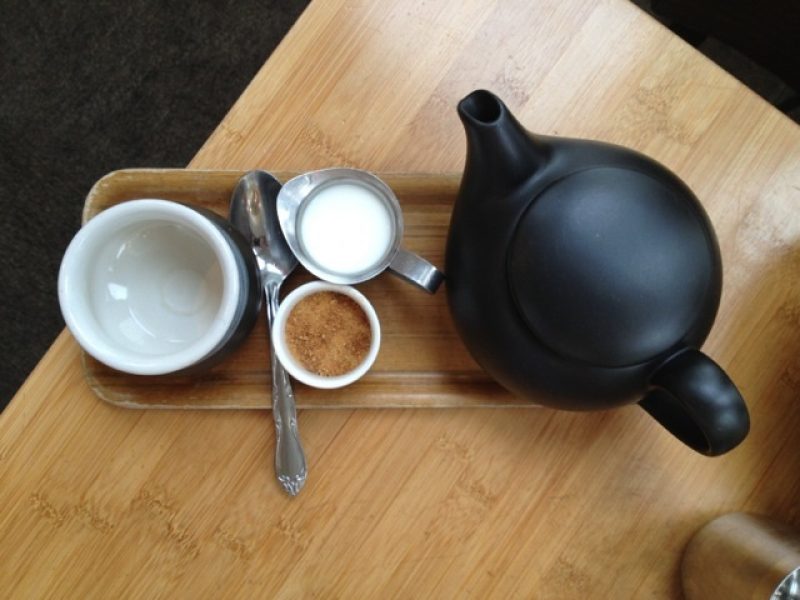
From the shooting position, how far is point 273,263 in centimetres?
64

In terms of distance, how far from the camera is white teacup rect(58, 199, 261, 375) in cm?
55

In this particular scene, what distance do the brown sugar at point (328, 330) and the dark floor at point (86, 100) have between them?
56cm

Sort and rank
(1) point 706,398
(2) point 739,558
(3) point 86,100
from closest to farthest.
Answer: (1) point 706,398
(2) point 739,558
(3) point 86,100

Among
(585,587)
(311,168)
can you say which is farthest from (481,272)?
(585,587)

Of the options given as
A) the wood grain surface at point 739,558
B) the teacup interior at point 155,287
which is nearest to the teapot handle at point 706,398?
the wood grain surface at point 739,558

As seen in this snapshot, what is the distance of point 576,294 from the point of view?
478 millimetres

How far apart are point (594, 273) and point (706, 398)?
11 cm

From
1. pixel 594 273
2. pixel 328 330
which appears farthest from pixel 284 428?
pixel 594 273

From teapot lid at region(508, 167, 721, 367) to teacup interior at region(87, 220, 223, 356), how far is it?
279mm

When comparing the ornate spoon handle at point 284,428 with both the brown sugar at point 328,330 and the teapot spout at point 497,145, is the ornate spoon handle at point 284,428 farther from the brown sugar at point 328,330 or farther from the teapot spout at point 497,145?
the teapot spout at point 497,145

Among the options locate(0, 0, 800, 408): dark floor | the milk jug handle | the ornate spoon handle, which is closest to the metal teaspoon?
the ornate spoon handle

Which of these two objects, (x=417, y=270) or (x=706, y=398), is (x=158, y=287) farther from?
(x=706, y=398)

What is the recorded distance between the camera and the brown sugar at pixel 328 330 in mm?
619

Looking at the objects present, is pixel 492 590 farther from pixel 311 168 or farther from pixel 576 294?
pixel 311 168
